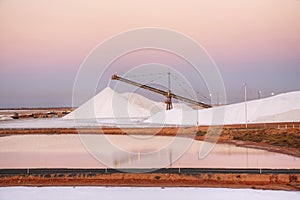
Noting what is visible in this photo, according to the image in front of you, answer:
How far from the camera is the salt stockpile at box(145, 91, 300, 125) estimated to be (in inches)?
754

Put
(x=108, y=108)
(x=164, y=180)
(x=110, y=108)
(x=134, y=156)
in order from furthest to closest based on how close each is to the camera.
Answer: (x=108, y=108)
(x=110, y=108)
(x=134, y=156)
(x=164, y=180)

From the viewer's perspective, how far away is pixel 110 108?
88.8 ft

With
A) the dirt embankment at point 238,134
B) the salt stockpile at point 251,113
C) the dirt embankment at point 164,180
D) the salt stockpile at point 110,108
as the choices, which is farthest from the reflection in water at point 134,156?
the salt stockpile at point 110,108

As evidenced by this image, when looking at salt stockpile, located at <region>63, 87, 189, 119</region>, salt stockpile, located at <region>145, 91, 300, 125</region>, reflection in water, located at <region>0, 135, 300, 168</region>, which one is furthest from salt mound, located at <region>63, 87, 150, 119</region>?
reflection in water, located at <region>0, 135, 300, 168</region>

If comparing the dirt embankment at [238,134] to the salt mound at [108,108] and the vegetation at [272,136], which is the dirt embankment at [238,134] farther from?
the salt mound at [108,108]

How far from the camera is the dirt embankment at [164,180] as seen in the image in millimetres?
6992

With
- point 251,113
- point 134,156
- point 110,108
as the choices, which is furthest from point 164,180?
point 110,108

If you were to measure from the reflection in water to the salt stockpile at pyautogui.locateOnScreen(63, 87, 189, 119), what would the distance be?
44.7ft

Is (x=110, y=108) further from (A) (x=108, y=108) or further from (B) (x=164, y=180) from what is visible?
(B) (x=164, y=180)

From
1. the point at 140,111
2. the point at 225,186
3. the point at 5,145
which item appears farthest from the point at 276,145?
the point at 140,111

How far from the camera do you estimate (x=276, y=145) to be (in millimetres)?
12391

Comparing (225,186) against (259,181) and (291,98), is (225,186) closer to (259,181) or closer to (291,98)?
(259,181)

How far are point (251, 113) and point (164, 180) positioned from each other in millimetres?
13627

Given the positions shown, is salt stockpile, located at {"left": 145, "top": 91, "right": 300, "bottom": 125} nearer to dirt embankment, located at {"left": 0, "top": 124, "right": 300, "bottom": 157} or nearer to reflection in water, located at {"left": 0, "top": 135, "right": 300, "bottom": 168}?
dirt embankment, located at {"left": 0, "top": 124, "right": 300, "bottom": 157}
